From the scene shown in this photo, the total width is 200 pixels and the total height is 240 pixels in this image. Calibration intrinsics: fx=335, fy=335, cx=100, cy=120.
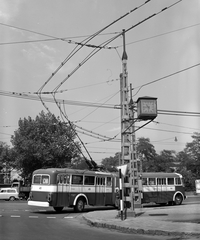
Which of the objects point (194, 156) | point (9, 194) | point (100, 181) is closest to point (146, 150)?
point (194, 156)

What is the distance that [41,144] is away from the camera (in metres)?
49.2

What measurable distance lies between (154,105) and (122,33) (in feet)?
12.4

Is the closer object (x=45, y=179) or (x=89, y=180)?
(x=45, y=179)

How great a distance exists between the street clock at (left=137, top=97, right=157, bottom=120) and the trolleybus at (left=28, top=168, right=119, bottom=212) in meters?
7.44

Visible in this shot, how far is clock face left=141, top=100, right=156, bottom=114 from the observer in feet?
51.9

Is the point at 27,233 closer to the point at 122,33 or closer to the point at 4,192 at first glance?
the point at 122,33

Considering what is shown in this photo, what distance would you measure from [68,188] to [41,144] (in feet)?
95.6

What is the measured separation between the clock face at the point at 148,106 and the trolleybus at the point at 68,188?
7.70 meters

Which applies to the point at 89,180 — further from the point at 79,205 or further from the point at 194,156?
the point at 194,156

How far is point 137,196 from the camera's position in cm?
1848

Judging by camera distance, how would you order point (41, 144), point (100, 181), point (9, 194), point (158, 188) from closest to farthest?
point (100, 181) → point (158, 188) → point (9, 194) → point (41, 144)

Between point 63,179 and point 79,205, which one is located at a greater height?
point 63,179

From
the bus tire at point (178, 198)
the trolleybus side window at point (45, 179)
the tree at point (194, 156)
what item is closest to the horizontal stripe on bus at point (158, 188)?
the bus tire at point (178, 198)

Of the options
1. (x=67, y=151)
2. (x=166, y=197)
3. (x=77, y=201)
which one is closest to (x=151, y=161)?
(x=67, y=151)
